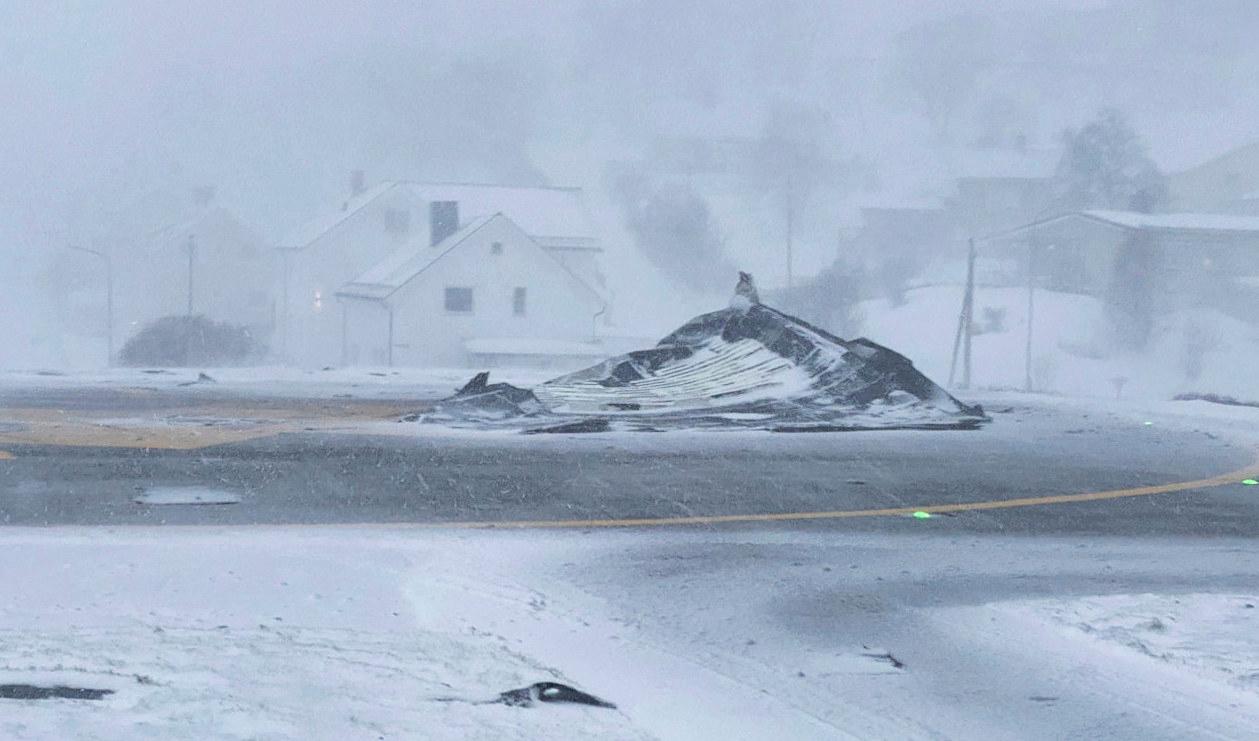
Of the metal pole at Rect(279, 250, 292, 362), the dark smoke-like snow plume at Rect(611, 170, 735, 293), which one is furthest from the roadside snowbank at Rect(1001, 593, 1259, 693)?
the dark smoke-like snow plume at Rect(611, 170, 735, 293)

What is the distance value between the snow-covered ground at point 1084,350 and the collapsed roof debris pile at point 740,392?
3320 cm

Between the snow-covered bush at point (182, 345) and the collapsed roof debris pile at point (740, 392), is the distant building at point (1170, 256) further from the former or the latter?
the collapsed roof debris pile at point (740, 392)

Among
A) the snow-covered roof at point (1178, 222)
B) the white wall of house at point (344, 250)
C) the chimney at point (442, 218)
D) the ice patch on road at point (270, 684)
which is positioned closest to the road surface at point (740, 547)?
the ice patch on road at point (270, 684)

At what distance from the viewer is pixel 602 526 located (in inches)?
355

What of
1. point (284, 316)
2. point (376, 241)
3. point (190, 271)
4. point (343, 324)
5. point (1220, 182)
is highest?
point (1220, 182)

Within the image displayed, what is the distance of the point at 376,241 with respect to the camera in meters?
60.0

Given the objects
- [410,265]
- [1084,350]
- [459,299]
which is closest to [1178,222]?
[1084,350]

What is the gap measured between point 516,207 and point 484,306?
8.58 metres

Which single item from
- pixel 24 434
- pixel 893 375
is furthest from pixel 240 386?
pixel 893 375

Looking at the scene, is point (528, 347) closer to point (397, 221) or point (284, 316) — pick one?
point (397, 221)

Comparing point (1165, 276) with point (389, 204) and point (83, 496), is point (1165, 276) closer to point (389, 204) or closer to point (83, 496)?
point (389, 204)

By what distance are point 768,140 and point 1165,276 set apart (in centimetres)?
4055

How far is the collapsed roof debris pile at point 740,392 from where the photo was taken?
53.5 ft

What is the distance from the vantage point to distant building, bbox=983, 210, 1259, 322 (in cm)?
5884
